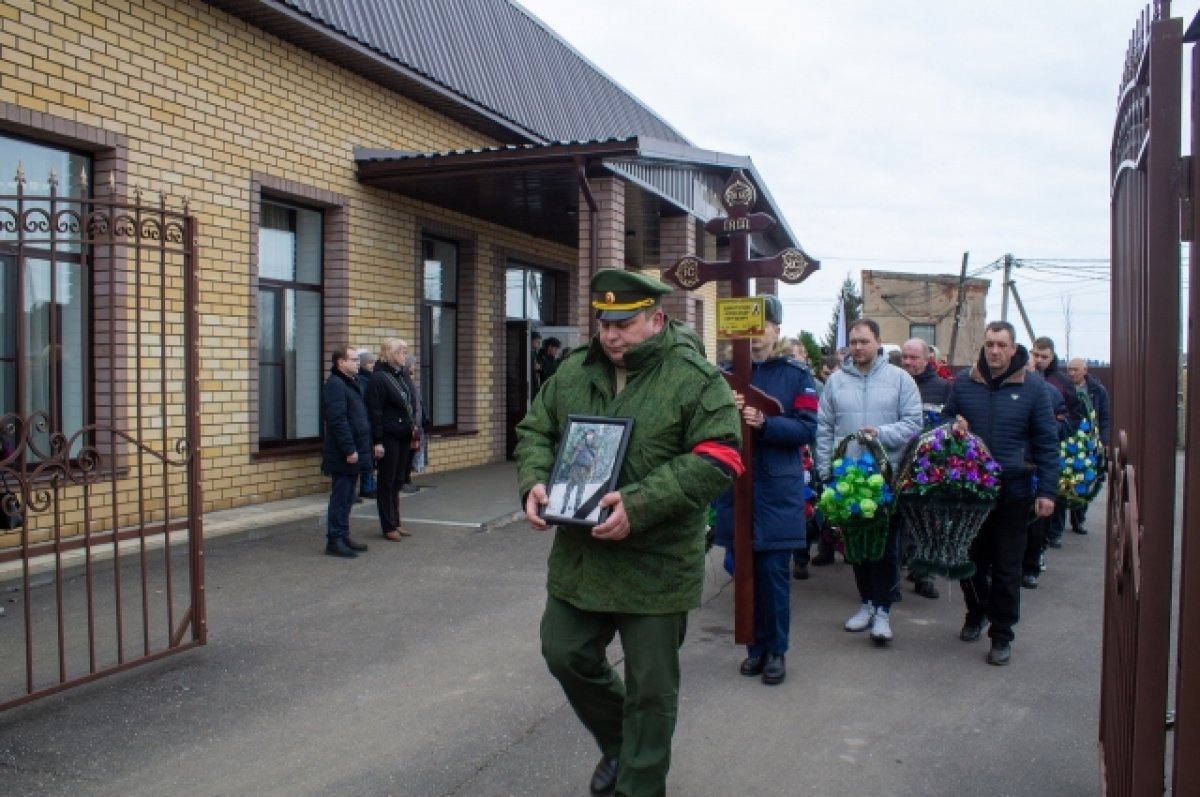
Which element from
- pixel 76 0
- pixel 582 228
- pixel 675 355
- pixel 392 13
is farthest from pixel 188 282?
pixel 392 13

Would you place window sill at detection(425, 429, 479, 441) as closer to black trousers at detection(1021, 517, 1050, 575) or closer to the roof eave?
the roof eave

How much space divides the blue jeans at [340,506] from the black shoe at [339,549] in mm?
29

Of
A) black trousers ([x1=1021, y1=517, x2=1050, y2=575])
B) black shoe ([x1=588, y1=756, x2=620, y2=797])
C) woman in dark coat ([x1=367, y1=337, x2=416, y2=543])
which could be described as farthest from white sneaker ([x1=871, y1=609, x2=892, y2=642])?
woman in dark coat ([x1=367, y1=337, x2=416, y2=543])

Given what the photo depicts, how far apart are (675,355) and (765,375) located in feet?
6.25

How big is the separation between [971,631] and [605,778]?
311 centimetres

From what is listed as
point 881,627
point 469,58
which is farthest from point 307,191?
point 881,627

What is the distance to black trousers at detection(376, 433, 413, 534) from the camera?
8.74 meters

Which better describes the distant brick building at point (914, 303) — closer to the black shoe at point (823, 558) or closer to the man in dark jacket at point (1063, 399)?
the man in dark jacket at point (1063, 399)

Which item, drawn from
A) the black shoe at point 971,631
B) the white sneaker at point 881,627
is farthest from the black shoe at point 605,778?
the black shoe at point 971,631

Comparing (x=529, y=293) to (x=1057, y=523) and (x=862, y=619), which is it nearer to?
(x=1057, y=523)

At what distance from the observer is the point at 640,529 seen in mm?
3236

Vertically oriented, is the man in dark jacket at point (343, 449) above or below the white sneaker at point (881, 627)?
above

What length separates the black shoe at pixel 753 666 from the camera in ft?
17.0

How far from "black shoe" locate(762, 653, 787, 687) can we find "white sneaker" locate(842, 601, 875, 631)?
1100 millimetres
